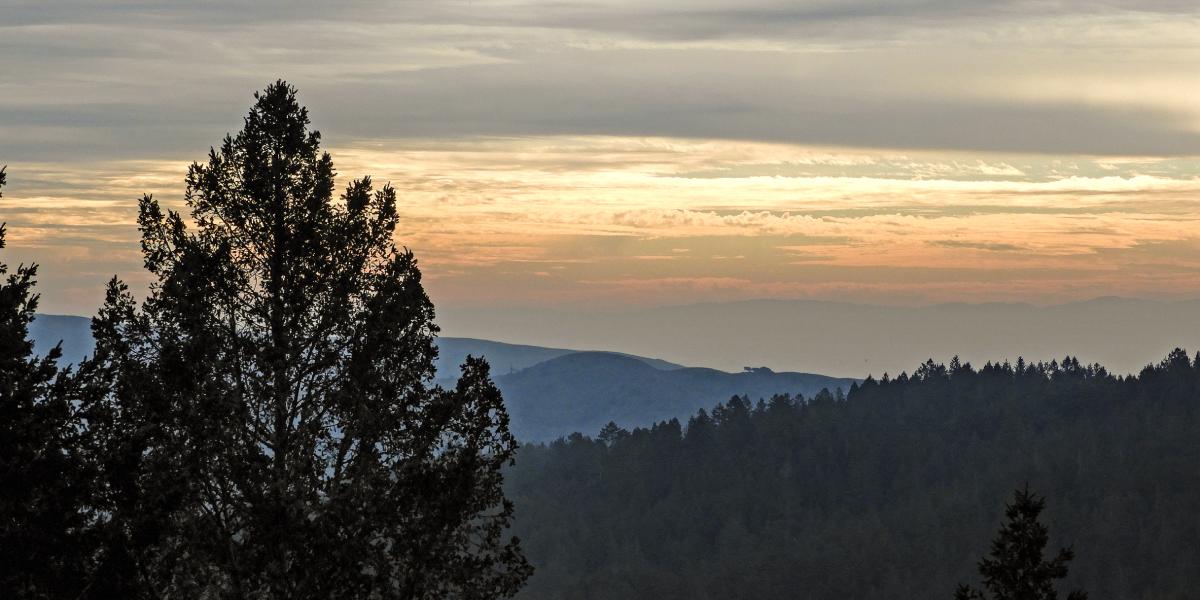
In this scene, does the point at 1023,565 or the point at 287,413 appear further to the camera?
the point at 1023,565

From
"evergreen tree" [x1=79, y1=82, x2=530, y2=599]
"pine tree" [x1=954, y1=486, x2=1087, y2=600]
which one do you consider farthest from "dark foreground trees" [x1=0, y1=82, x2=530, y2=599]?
"pine tree" [x1=954, y1=486, x2=1087, y2=600]

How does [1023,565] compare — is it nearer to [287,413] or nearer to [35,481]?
[287,413]

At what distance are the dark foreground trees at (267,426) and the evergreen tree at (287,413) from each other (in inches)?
1.4

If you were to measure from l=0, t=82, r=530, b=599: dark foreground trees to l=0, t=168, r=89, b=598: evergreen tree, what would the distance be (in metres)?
0.05

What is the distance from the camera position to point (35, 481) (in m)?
26.8

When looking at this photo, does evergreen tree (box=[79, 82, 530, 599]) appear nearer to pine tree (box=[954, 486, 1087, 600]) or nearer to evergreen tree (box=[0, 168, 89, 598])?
evergreen tree (box=[0, 168, 89, 598])

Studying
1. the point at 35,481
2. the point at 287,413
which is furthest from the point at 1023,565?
the point at 35,481

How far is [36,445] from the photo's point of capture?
88.4 feet

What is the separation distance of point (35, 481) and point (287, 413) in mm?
5241

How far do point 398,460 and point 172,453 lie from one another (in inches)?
146

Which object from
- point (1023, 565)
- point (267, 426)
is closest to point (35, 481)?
point (267, 426)

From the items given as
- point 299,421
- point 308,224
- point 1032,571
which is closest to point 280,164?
point 308,224

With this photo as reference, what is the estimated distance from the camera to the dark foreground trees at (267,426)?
958 inches

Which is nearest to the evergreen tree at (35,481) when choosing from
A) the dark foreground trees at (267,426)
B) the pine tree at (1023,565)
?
the dark foreground trees at (267,426)
